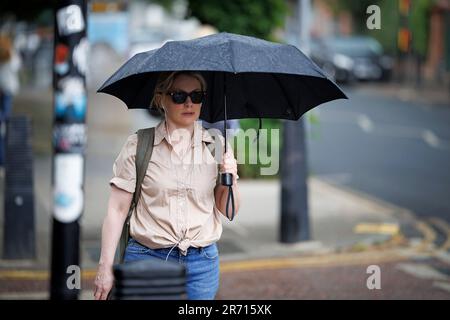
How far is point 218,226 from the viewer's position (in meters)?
4.89

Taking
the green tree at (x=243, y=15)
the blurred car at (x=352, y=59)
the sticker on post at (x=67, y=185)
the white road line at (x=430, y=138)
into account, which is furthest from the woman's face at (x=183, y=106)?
the blurred car at (x=352, y=59)

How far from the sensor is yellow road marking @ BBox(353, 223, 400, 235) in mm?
10938

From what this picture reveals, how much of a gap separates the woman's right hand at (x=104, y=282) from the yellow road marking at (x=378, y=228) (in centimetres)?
656

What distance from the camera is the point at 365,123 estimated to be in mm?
23719

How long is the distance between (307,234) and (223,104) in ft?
16.3

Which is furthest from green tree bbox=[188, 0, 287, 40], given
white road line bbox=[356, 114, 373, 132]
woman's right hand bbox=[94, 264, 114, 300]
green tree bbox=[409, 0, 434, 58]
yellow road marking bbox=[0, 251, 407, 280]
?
green tree bbox=[409, 0, 434, 58]

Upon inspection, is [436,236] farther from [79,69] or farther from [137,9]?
[137,9]

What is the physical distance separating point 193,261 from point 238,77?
1244 mm

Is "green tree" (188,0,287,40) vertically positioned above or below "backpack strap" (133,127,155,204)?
above

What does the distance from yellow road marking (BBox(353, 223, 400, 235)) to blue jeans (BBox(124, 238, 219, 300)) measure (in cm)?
631

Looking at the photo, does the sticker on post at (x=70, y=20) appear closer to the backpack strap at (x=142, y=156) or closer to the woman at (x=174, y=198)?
the woman at (x=174, y=198)

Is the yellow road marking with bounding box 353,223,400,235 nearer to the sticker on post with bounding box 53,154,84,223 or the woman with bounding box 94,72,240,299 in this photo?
the sticker on post with bounding box 53,154,84,223

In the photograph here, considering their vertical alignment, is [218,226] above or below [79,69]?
below
